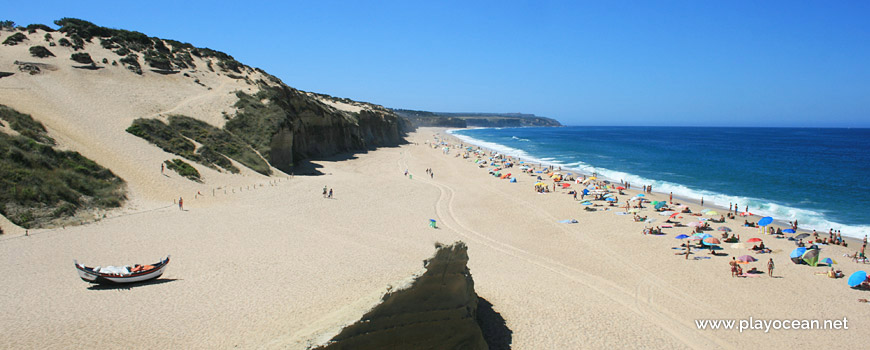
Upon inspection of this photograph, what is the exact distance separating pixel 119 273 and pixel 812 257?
23731 mm

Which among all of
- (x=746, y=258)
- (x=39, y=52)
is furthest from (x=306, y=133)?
(x=746, y=258)

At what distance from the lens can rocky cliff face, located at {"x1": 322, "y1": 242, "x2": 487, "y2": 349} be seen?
745cm

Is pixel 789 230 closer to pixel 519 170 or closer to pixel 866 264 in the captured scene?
pixel 866 264

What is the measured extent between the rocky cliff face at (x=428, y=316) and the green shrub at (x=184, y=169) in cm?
2283

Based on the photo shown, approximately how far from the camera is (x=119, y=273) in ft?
39.9

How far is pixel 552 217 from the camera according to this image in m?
25.5

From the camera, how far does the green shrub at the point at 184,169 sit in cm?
2671

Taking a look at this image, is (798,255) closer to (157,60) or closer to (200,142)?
(200,142)

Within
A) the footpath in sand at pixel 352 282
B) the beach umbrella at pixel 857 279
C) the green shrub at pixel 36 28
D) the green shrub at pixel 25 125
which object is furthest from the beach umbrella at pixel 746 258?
the green shrub at pixel 36 28

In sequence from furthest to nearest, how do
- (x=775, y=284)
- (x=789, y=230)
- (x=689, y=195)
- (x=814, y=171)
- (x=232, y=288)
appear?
1. (x=814, y=171)
2. (x=689, y=195)
3. (x=789, y=230)
4. (x=775, y=284)
5. (x=232, y=288)

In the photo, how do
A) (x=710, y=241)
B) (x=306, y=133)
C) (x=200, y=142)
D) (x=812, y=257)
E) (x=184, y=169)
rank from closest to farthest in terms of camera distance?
(x=812, y=257), (x=710, y=241), (x=184, y=169), (x=200, y=142), (x=306, y=133)

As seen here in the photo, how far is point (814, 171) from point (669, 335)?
4854 centimetres

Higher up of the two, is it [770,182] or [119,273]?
[119,273]

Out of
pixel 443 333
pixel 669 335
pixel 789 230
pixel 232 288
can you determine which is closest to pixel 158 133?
pixel 232 288
